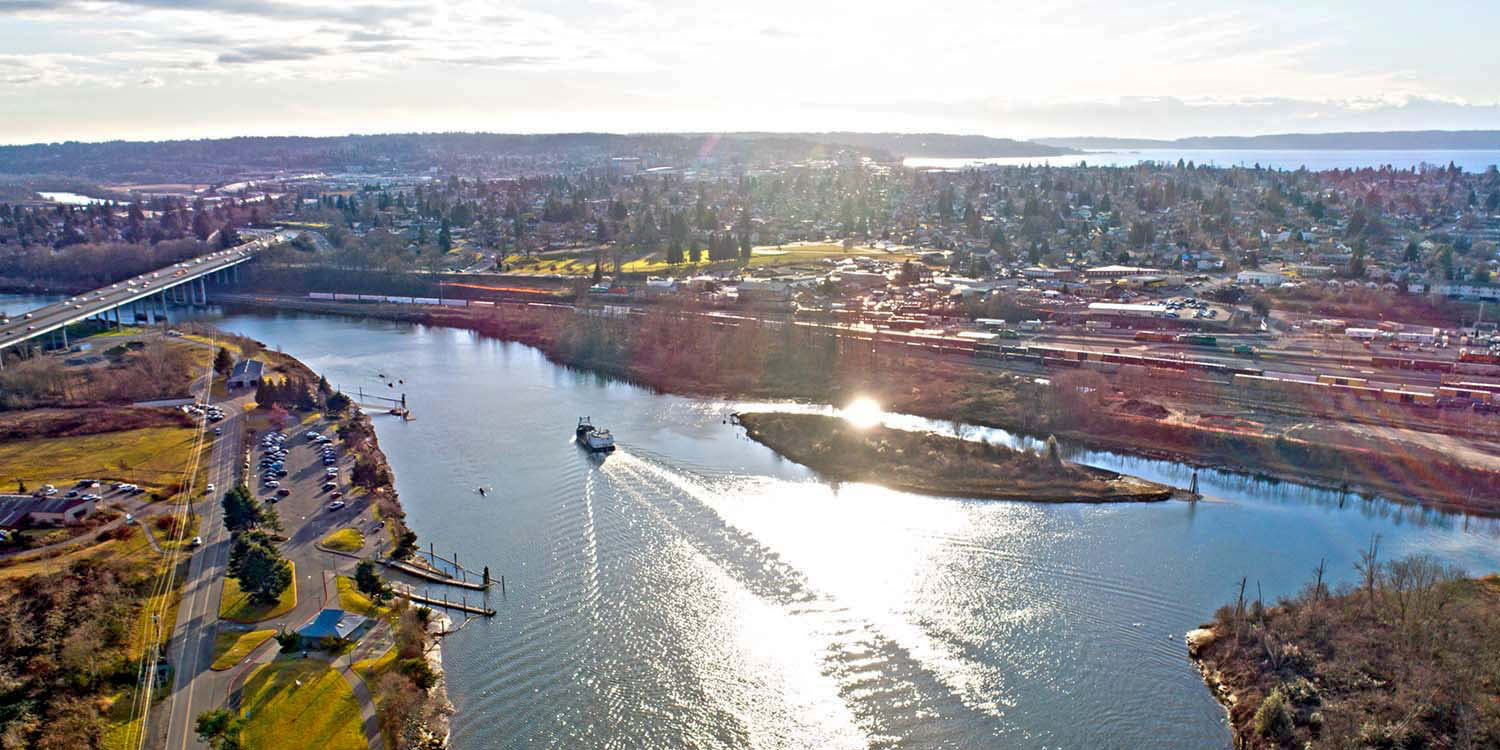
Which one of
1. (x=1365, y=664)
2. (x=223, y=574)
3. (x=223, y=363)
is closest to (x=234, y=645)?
(x=223, y=574)

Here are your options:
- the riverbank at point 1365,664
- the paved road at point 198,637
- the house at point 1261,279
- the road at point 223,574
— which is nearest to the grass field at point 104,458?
the road at point 223,574

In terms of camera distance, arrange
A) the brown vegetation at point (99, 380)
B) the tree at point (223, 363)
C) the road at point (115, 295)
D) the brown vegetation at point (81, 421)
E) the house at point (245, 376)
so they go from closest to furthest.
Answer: the brown vegetation at point (81, 421), the brown vegetation at point (99, 380), the house at point (245, 376), the tree at point (223, 363), the road at point (115, 295)

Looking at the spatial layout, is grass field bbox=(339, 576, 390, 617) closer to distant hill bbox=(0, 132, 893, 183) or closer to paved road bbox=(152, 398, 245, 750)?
paved road bbox=(152, 398, 245, 750)

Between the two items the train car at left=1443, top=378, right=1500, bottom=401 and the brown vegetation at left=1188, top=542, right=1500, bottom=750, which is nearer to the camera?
the brown vegetation at left=1188, top=542, right=1500, bottom=750

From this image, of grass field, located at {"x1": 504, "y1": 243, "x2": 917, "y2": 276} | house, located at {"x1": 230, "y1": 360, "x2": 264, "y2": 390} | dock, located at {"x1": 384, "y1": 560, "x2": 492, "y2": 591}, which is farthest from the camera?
grass field, located at {"x1": 504, "y1": 243, "x2": 917, "y2": 276}

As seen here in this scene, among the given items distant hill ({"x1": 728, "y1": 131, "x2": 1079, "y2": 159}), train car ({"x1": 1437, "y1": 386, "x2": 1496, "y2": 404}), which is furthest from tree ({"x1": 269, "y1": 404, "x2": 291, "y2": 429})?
distant hill ({"x1": 728, "y1": 131, "x2": 1079, "y2": 159})

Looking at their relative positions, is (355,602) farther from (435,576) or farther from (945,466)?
(945,466)

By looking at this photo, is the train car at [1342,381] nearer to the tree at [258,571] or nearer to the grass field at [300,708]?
the grass field at [300,708]
